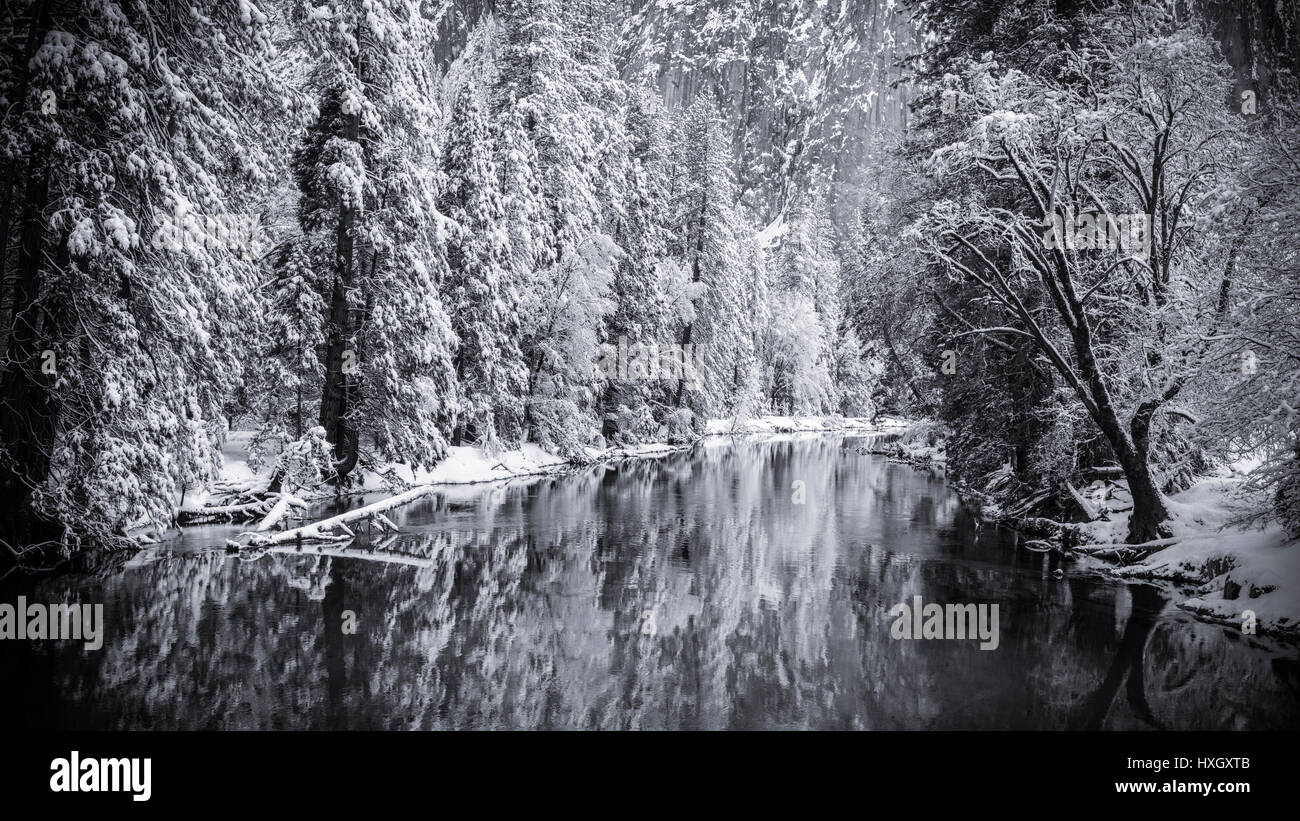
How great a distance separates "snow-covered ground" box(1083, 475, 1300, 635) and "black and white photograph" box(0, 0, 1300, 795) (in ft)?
0.24

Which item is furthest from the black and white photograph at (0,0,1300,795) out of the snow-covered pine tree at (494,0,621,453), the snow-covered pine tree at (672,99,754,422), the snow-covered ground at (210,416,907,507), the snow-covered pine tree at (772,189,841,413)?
the snow-covered pine tree at (772,189,841,413)

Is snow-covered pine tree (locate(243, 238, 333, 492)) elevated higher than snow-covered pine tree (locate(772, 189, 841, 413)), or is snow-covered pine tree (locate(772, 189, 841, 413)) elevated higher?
snow-covered pine tree (locate(772, 189, 841, 413))

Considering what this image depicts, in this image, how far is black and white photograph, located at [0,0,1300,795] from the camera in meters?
8.37

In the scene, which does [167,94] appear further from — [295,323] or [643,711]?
[643,711]

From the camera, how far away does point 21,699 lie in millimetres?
7301

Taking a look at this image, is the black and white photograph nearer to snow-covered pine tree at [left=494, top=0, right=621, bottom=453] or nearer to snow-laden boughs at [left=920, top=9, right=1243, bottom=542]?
snow-laden boughs at [left=920, top=9, right=1243, bottom=542]

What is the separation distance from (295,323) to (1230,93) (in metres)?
22.1

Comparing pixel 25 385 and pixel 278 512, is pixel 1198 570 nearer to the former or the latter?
pixel 278 512

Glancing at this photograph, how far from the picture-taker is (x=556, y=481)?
90.5 ft

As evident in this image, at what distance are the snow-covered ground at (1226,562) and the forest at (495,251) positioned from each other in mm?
469

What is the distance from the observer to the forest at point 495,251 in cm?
1171

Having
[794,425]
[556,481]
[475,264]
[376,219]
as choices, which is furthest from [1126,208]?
[794,425]

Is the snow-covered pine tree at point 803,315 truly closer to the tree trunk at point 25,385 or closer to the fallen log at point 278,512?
the fallen log at point 278,512
